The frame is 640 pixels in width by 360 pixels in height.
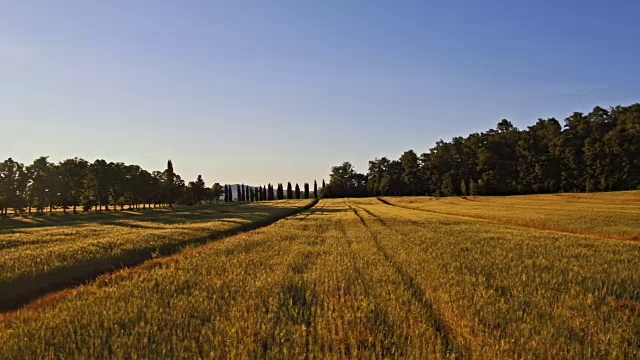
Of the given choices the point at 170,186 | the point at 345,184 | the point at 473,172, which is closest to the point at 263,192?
the point at 345,184

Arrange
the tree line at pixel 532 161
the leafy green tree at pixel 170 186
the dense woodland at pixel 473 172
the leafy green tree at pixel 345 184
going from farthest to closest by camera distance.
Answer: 1. the leafy green tree at pixel 345 184
2. the leafy green tree at pixel 170 186
3. the tree line at pixel 532 161
4. the dense woodland at pixel 473 172

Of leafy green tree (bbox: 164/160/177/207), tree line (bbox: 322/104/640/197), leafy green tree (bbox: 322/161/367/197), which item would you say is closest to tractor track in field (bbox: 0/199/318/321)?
tree line (bbox: 322/104/640/197)

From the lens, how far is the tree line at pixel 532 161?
312 feet

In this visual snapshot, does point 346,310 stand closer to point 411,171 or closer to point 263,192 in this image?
point 411,171

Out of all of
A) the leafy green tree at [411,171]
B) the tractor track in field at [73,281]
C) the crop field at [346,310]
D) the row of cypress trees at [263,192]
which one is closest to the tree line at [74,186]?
the row of cypress trees at [263,192]

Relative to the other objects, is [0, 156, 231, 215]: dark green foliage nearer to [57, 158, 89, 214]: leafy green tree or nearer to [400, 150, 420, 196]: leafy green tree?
[57, 158, 89, 214]: leafy green tree

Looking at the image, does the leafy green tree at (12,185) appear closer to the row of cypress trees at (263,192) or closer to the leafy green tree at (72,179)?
the leafy green tree at (72,179)

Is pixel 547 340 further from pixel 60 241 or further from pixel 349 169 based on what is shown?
pixel 349 169

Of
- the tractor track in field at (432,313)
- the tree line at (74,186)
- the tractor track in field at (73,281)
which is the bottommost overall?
the tractor track in field at (73,281)

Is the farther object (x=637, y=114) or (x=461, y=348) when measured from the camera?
(x=637, y=114)

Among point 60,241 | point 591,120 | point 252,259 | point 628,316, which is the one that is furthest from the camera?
point 591,120

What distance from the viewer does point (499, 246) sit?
21188 mm

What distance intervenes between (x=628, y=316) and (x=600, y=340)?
2.21 metres

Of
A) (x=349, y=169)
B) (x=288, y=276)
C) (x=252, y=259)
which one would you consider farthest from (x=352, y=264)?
(x=349, y=169)
